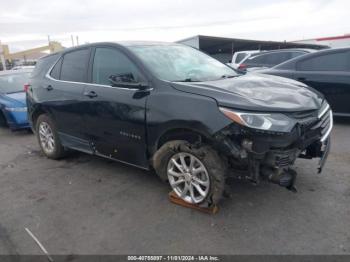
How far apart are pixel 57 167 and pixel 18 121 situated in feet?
9.00

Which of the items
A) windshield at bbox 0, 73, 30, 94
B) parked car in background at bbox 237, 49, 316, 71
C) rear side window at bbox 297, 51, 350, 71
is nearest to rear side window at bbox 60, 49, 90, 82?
windshield at bbox 0, 73, 30, 94

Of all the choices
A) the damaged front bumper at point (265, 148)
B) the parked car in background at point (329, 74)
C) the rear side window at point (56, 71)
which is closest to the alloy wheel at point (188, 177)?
the damaged front bumper at point (265, 148)

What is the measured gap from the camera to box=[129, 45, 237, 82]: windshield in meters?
3.77

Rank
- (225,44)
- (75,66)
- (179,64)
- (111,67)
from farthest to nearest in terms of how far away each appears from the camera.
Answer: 1. (225,44)
2. (75,66)
3. (111,67)
4. (179,64)

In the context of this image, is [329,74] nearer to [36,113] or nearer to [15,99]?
[36,113]

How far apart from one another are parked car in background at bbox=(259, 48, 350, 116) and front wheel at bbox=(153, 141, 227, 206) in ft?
13.2

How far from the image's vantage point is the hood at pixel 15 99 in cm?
736

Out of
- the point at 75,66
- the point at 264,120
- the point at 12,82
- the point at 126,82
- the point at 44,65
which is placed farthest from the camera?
the point at 12,82

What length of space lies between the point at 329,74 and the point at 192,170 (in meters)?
4.24

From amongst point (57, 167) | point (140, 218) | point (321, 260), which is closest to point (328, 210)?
point (321, 260)

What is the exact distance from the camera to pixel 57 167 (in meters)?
5.14

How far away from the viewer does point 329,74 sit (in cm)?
632

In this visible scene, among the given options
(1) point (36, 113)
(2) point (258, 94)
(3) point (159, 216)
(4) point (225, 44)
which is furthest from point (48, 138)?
(4) point (225, 44)

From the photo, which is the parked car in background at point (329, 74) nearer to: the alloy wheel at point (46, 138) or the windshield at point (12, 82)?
the alloy wheel at point (46, 138)
